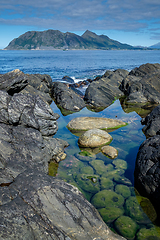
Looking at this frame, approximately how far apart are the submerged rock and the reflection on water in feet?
1.95

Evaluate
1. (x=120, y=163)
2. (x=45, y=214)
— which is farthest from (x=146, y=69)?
(x=45, y=214)

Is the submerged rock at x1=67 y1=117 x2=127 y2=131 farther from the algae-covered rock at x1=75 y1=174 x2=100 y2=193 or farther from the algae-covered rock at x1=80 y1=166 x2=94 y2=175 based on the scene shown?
the algae-covered rock at x1=75 y1=174 x2=100 y2=193

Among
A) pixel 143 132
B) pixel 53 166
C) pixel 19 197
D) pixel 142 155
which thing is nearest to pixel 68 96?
pixel 143 132

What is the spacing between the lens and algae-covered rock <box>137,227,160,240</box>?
4.57 m

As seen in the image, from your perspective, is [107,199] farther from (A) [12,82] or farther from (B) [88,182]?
(A) [12,82]

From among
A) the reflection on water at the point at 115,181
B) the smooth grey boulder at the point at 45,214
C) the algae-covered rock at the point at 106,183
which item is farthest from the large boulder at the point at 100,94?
the smooth grey boulder at the point at 45,214

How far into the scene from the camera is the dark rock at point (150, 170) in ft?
18.8

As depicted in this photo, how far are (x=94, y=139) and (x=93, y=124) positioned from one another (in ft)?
8.11

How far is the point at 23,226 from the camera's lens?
10.9ft

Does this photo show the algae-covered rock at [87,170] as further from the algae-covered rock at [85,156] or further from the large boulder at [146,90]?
the large boulder at [146,90]

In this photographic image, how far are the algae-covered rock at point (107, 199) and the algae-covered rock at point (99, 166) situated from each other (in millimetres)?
1175

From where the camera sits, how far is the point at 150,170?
19.9 ft

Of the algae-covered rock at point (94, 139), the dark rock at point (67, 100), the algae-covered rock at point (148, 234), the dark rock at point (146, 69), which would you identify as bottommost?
the algae-covered rock at point (148, 234)

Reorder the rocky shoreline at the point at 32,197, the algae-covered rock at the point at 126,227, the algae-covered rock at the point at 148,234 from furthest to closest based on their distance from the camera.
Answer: the algae-covered rock at the point at 126,227 → the algae-covered rock at the point at 148,234 → the rocky shoreline at the point at 32,197
